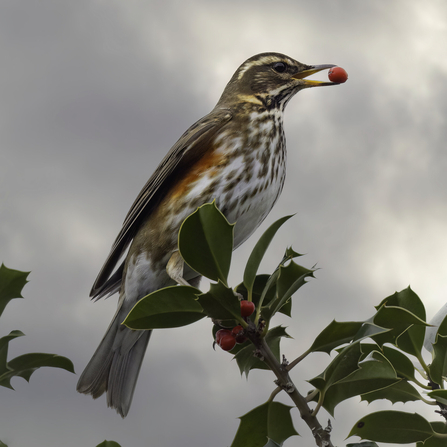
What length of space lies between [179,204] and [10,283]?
0.95 metres

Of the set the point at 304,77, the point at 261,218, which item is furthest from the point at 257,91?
the point at 261,218

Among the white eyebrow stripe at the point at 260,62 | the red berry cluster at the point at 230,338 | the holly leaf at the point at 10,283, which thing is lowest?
the red berry cluster at the point at 230,338

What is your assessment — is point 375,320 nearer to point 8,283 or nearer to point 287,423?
Result: point 287,423

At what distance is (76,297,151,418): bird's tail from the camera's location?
2799 mm

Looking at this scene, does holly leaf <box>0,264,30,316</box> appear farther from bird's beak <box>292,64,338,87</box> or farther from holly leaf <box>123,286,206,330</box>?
bird's beak <box>292,64,338,87</box>

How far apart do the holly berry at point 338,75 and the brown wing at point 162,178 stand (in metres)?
0.73

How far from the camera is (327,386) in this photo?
1.38 meters

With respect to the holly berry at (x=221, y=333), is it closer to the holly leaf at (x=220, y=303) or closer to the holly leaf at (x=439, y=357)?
the holly leaf at (x=220, y=303)

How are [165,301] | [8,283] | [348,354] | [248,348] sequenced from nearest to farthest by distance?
[348,354] → [165,301] → [248,348] → [8,283]

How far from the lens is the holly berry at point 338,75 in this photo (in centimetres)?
302

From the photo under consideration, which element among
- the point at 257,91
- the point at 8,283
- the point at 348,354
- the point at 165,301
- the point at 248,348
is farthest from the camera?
the point at 257,91

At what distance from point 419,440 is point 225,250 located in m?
0.79

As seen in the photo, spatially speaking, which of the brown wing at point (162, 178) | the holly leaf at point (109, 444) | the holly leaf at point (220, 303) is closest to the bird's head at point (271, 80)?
the brown wing at point (162, 178)

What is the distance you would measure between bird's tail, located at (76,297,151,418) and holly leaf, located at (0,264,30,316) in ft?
3.28
